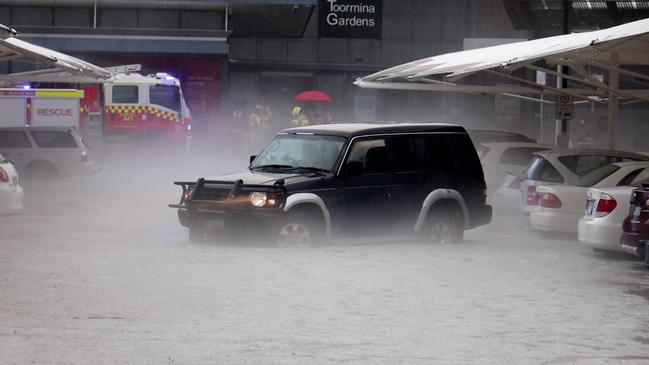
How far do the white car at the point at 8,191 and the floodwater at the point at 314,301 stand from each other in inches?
29.7

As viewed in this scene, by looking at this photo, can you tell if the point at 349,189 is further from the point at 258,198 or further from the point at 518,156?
the point at 518,156

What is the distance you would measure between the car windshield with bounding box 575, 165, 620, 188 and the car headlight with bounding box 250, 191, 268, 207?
533 centimetres

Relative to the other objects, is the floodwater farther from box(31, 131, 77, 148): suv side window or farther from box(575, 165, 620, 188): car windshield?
box(31, 131, 77, 148): suv side window

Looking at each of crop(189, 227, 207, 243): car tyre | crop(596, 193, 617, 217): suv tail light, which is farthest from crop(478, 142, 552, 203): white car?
crop(189, 227, 207, 243): car tyre

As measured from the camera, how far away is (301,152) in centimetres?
1805

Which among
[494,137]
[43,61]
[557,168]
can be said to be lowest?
[557,168]

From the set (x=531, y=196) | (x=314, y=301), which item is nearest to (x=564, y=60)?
(x=531, y=196)

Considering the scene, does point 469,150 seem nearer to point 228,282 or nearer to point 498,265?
point 498,265

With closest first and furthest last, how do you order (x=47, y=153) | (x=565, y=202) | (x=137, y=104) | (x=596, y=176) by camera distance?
1. (x=565, y=202)
2. (x=596, y=176)
3. (x=47, y=153)
4. (x=137, y=104)

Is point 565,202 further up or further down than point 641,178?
further down

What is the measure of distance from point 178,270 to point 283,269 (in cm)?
115

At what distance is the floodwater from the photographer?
9.84 metres

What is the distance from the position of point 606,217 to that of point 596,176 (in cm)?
301

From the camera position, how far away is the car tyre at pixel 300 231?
17.0 metres
